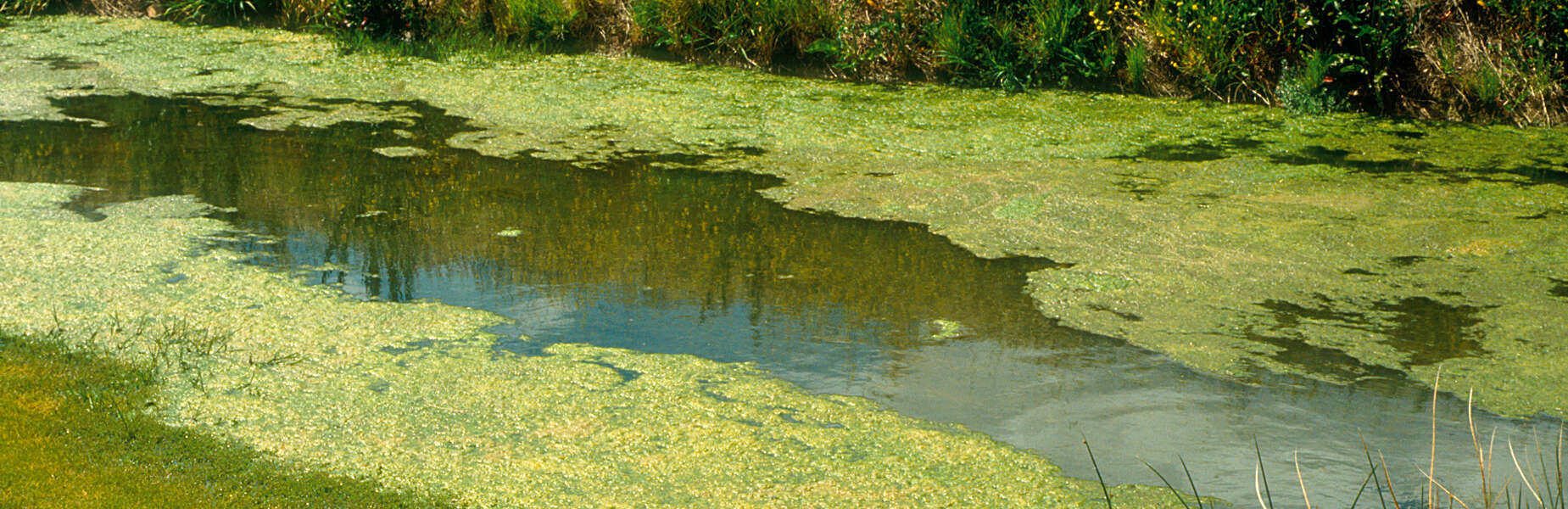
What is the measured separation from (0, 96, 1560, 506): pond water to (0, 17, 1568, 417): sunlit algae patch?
0.12 metres

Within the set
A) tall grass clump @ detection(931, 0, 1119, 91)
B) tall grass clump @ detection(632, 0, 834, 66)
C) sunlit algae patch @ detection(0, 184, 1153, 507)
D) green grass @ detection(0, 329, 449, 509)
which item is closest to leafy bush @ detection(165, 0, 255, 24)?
tall grass clump @ detection(632, 0, 834, 66)

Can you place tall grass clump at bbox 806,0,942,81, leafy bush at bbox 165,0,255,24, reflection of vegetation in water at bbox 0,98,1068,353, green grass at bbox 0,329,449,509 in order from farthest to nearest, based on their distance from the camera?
leafy bush at bbox 165,0,255,24 → tall grass clump at bbox 806,0,942,81 → reflection of vegetation in water at bbox 0,98,1068,353 → green grass at bbox 0,329,449,509

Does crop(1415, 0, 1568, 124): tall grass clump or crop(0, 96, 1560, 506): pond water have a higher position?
crop(1415, 0, 1568, 124): tall grass clump

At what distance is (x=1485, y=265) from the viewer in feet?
12.6

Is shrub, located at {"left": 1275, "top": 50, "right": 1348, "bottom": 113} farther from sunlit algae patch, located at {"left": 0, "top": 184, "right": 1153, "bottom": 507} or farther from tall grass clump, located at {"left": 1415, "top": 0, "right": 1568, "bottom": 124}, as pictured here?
sunlit algae patch, located at {"left": 0, "top": 184, "right": 1153, "bottom": 507}

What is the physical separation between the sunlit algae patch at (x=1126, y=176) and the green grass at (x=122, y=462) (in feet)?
6.54

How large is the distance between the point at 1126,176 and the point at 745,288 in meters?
1.90

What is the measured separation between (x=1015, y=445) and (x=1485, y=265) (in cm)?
202

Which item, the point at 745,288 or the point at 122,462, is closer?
the point at 122,462

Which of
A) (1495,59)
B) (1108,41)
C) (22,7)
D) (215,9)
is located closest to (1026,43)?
(1108,41)

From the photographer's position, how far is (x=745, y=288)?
12.3 feet

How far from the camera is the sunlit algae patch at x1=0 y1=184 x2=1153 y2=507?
2475 mm

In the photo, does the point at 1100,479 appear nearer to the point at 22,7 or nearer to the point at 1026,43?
the point at 1026,43

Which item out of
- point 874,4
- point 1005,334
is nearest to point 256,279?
point 1005,334
